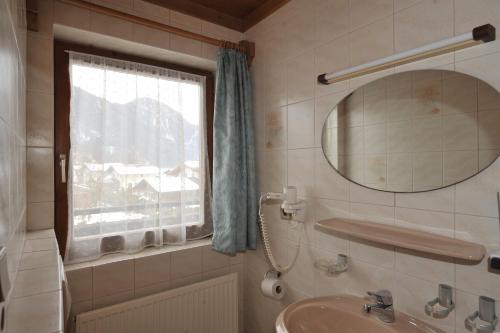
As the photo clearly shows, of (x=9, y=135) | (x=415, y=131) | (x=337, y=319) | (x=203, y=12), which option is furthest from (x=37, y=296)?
(x=203, y=12)

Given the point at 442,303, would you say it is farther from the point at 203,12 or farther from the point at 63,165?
the point at 203,12

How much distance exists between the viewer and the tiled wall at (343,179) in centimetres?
95

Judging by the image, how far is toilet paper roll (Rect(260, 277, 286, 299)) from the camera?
1605 millimetres

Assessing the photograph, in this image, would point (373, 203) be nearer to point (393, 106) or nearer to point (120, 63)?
point (393, 106)

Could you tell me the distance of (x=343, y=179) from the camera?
137 cm

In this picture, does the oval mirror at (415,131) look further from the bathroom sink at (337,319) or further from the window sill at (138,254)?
the window sill at (138,254)

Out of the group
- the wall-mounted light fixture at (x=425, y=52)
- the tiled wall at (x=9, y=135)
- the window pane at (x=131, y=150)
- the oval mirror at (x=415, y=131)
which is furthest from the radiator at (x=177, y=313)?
the wall-mounted light fixture at (x=425, y=52)

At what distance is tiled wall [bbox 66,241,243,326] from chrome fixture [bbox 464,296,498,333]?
1.38 metres

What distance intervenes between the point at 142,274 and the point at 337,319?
3.62 feet

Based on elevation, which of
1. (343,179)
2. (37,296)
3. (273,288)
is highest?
(343,179)

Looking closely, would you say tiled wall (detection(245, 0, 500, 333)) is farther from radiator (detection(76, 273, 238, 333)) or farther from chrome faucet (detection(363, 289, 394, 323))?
radiator (detection(76, 273, 238, 333))

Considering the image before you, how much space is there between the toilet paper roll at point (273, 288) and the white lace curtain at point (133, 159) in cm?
59

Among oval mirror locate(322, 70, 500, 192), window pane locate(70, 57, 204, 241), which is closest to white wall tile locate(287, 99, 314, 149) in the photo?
oval mirror locate(322, 70, 500, 192)

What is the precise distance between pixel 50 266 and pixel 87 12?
1.34 m
